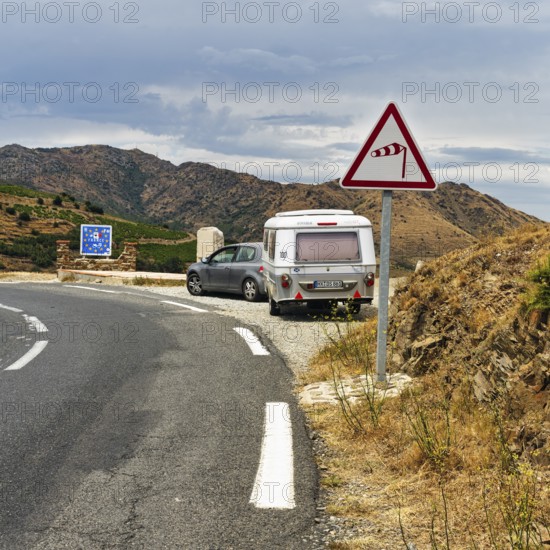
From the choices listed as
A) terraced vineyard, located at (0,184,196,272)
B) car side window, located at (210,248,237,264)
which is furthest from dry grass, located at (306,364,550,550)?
terraced vineyard, located at (0,184,196,272)

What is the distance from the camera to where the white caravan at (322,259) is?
14.0 metres

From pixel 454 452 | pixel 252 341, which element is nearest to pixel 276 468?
pixel 454 452

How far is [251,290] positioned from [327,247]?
487cm

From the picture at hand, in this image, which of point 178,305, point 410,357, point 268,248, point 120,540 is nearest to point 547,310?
point 410,357

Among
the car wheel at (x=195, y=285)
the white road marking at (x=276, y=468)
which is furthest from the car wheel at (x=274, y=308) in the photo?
the white road marking at (x=276, y=468)

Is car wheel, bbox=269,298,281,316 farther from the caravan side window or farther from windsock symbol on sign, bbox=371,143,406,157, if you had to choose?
windsock symbol on sign, bbox=371,143,406,157

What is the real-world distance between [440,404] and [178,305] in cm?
1225

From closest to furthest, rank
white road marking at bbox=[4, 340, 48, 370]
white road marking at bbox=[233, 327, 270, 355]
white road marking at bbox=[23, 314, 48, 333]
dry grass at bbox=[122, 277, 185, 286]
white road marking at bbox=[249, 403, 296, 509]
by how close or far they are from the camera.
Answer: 1. white road marking at bbox=[249, 403, 296, 509]
2. white road marking at bbox=[4, 340, 48, 370]
3. white road marking at bbox=[233, 327, 270, 355]
4. white road marking at bbox=[23, 314, 48, 333]
5. dry grass at bbox=[122, 277, 185, 286]

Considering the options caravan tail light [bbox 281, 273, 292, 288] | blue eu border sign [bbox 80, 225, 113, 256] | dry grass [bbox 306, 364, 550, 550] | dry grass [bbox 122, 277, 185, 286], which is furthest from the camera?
blue eu border sign [bbox 80, 225, 113, 256]

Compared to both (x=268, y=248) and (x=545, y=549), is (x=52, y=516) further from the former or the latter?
(x=268, y=248)

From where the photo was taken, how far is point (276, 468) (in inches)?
187

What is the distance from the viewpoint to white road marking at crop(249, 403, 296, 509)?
4.17 metres

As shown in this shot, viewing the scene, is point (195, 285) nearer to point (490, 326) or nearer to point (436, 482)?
point (490, 326)

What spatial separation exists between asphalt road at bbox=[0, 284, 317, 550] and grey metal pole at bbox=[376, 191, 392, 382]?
107 cm
